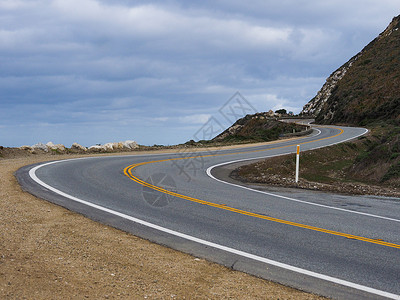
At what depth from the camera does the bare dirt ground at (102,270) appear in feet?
15.6

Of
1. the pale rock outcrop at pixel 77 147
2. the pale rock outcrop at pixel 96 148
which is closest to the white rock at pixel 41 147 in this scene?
the pale rock outcrop at pixel 77 147

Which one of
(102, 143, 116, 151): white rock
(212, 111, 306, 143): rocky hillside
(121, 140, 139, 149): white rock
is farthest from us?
(212, 111, 306, 143): rocky hillside

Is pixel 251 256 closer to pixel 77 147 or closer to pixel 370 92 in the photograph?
pixel 77 147

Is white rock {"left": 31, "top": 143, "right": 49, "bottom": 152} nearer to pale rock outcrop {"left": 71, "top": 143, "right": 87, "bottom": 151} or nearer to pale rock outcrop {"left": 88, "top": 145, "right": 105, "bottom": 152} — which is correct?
pale rock outcrop {"left": 71, "top": 143, "right": 87, "bottom": 151}

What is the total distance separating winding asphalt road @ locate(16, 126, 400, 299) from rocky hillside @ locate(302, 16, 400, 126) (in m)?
47.8

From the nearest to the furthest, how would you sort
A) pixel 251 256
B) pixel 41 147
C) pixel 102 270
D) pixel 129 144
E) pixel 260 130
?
pixel 102 270 → pixel 251 256 → pixel 41 147 → pixel 129 144 → pixel 260 130

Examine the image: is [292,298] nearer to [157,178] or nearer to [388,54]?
[157,178]

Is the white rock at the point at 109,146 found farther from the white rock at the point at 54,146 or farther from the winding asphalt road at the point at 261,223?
the winding asphalt road at the point at 261,223

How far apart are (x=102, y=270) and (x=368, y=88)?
73013 millimetres

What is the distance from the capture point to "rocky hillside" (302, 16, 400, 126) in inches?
2383

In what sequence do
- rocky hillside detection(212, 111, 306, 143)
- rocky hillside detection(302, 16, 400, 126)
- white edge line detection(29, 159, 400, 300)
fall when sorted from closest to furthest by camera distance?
white edge line detection(29, 159, 400, 300) < rocky hillside detection(212, 111, 306, 143) < rocky hillside detection(302, 16, 400, 126)

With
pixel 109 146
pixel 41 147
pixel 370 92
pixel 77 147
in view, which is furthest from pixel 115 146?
pixel 370 92

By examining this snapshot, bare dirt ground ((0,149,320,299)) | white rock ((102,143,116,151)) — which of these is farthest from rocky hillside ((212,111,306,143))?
bare dirt ground ((0,149,320,299))

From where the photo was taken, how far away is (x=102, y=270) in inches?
214
